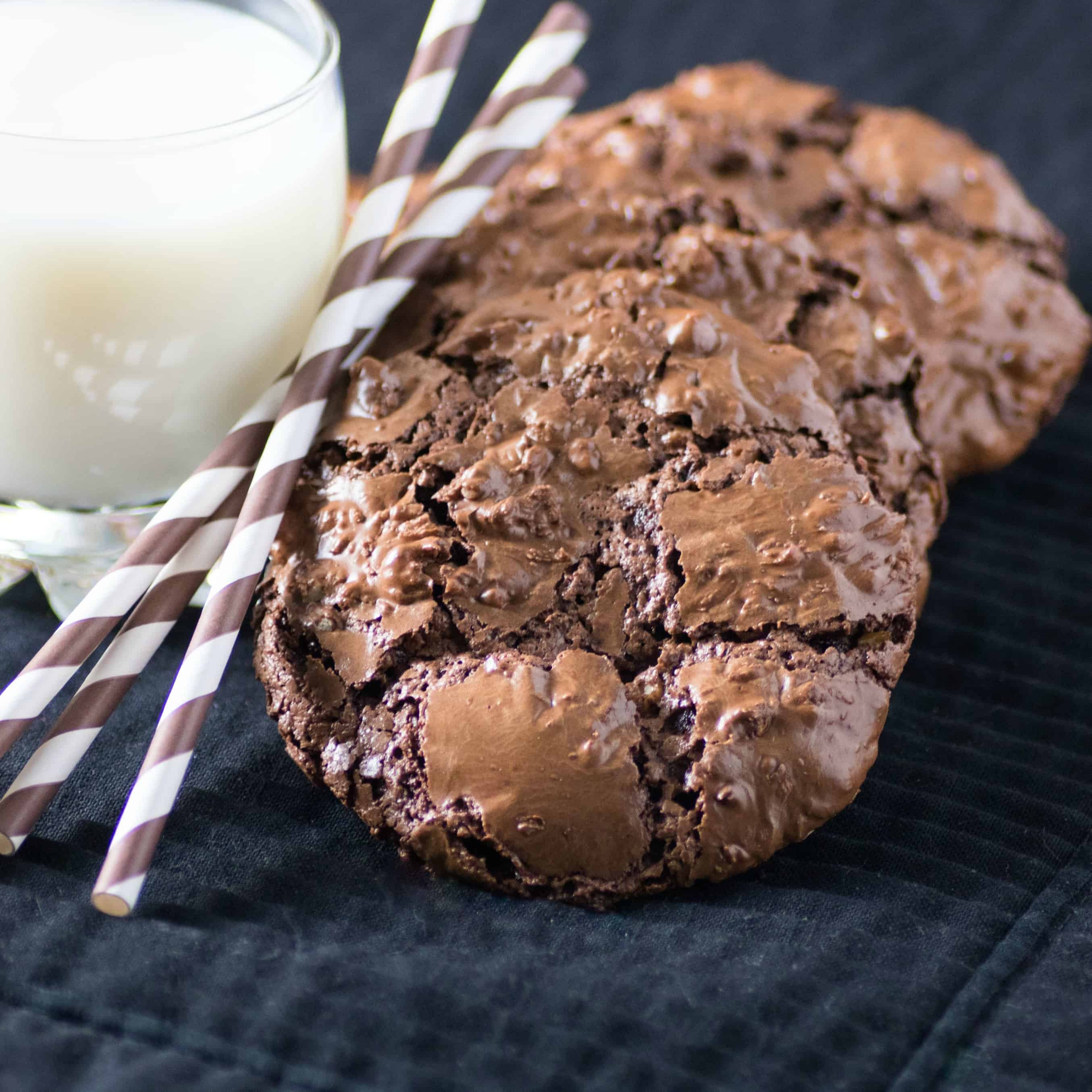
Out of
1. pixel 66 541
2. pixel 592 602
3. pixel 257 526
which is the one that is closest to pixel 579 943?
pixel 592 602

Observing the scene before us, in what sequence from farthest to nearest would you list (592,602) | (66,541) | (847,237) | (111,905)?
(847,237) < (66,541) < (592,602) < (111,905)

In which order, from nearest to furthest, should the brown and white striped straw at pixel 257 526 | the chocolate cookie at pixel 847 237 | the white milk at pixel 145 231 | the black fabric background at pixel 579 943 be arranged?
the black fabric background at pixel 579 943 < the brown and white striped straw at pixel 257 526 < the white milk at pixel 145 231 < the chocolate cookie at pixel 847 237

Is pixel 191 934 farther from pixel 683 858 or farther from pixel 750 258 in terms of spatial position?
pixel 750 258

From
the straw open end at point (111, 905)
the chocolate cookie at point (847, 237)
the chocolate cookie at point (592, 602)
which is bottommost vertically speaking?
the straw open end at point (111, 905)

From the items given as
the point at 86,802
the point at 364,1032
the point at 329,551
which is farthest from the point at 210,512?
the point at 364,1032

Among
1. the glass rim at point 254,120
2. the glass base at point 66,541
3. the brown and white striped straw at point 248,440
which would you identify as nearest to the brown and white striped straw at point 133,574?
the brown and white striped straw at point 248,440

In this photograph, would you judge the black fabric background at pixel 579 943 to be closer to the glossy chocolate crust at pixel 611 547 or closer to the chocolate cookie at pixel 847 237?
the glossy chocolate crust at pixel 611 547

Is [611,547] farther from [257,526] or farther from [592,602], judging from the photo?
[257,526]
